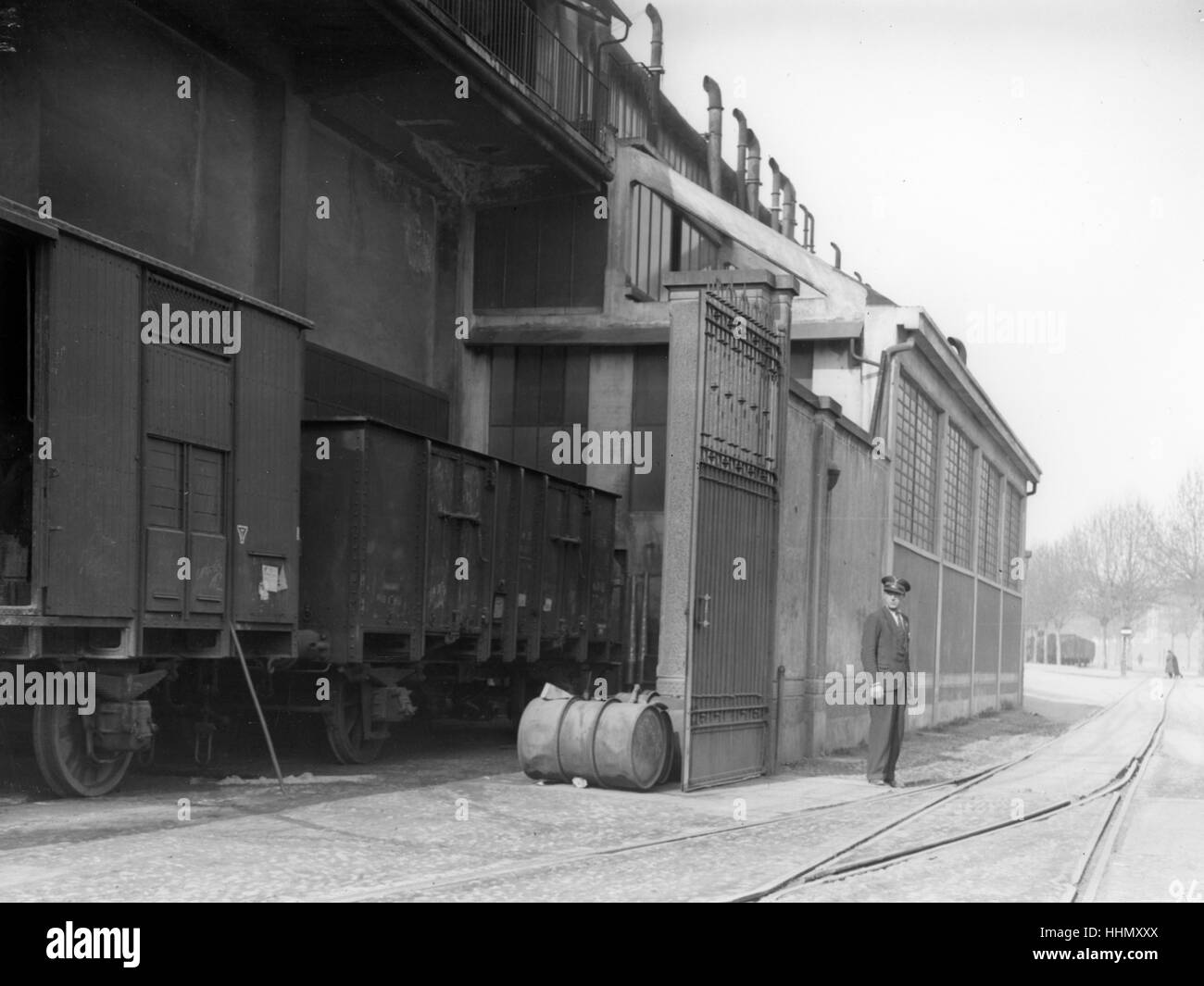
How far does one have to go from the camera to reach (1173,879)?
8562mm

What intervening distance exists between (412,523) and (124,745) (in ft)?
13.3

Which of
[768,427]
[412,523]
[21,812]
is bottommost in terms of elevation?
[21,812]

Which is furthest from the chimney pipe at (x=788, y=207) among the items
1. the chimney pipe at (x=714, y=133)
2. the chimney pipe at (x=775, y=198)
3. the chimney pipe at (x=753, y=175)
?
the chimney pipe at (x=714, y=133)

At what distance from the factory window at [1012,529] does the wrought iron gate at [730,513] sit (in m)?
23.5

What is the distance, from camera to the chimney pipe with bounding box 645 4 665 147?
2620cm

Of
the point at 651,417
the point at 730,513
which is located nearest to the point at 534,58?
the point at 651,417

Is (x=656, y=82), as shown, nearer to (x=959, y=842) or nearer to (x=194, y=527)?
(x=194, y=527)

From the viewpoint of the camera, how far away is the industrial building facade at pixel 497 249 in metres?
15.2

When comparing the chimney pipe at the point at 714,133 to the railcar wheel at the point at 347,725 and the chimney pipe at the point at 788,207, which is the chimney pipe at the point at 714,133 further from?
the railcar wheel at the point at 347,725

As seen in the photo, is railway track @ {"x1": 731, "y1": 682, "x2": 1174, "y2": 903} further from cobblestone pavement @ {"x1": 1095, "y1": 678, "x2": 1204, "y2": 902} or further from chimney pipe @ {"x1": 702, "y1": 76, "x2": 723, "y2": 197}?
chimney pipe @ {"x1": 702, "y1": 76, "x2": 723, "y2": 197}

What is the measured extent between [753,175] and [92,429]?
114ft

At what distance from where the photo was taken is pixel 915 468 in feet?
80.8
